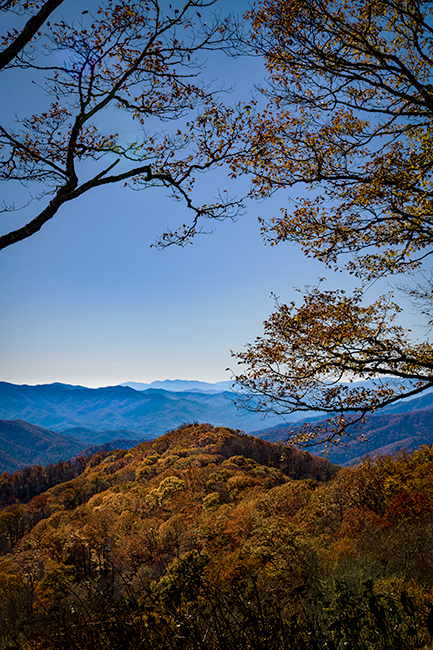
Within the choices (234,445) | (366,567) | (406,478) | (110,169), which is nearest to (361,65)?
(110,169)

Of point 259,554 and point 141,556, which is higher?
point 259,554

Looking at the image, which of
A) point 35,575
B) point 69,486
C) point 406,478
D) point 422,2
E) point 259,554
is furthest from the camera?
point 69,486

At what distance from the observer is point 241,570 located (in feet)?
24.2

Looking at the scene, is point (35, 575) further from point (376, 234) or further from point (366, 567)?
point (376, 234)

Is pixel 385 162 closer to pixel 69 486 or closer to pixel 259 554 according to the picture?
pixel 259 554

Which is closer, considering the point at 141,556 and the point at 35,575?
the point at 141,556

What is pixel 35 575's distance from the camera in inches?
778

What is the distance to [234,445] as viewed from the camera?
171 ft

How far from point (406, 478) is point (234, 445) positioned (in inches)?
1736

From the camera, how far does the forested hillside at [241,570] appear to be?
8.27 ft

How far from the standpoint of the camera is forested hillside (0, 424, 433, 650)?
2.52m

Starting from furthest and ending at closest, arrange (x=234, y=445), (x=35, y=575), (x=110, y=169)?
(x=234, y=445)
(x=35, y=575)
(x=110, y=169)

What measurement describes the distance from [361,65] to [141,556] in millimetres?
19955

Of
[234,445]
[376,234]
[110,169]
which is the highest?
[110,169]
